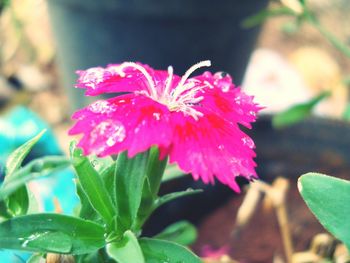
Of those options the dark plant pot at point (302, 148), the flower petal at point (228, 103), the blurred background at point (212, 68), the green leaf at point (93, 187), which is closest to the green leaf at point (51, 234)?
the green leaf at point (93, 187)

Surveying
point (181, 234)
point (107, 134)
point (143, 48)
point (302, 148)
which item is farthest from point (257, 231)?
point (107, 134)

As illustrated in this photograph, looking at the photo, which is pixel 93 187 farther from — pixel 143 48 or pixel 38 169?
pixel 143 48

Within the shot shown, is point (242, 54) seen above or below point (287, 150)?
above

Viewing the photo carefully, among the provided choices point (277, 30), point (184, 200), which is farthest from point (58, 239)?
point (277, 30)

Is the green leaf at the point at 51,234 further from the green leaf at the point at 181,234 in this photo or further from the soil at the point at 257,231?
the soil at the point at 257,231

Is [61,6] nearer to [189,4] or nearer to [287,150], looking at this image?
Result: [189,4]

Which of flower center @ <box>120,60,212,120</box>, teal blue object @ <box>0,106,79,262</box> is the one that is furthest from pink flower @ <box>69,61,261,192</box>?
teal blue object @ <box>0,106,79,262</box>
